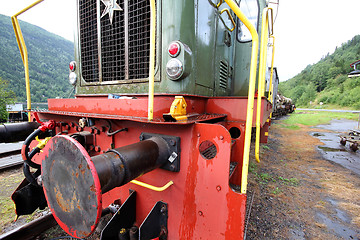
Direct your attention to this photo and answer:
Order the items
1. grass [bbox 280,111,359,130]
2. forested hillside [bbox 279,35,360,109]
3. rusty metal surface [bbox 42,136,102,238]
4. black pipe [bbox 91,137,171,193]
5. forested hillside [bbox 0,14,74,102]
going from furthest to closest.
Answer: forested hillside [bbox 0,14,74,102], forested hillside [bbox 279,35,360,109], grass [bbox 280,111,359,130], black pipe [bbox 91,137,171,193], rusty metal surface [bbox 42,136,102,238]

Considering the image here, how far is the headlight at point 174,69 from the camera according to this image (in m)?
1.78

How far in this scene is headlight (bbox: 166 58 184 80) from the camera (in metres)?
1.78

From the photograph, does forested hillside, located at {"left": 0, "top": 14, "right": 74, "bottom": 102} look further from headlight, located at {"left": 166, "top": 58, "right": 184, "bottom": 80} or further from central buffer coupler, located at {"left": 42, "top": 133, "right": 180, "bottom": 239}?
central buffer coupler, located at {"left": 42, "top": 133, "right": 180, "bottom": 239}

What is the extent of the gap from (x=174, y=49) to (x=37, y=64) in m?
84.4

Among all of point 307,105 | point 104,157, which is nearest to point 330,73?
point 307,105

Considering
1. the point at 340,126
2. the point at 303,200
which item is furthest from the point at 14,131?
the point at 340,126

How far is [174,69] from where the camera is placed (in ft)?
5.93

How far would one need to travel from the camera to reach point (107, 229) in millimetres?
1519

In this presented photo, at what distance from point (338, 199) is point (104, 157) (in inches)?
162

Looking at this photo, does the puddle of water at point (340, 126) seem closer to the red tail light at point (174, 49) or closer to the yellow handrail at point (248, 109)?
the yellow handrail at point (248, 109)

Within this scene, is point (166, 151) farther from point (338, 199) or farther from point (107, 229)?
point (338, 199)

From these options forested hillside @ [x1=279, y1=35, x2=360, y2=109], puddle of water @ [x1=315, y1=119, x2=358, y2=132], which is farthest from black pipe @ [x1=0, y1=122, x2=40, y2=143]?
forested hillside @ [x1=279, y1=35, x2=360, y2=109]

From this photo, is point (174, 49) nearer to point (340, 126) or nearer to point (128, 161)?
point (128, 161)

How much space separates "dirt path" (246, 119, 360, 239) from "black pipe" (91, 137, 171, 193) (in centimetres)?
174
